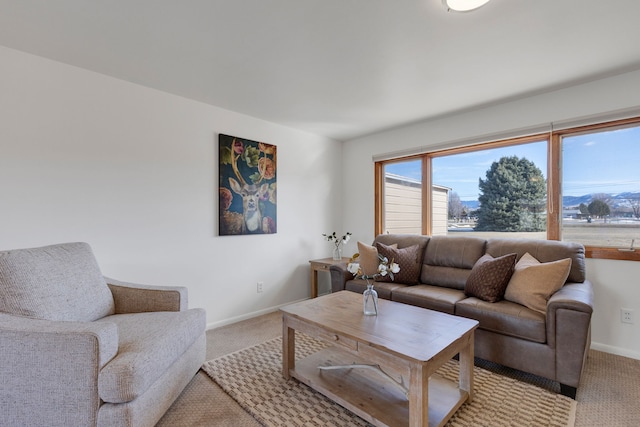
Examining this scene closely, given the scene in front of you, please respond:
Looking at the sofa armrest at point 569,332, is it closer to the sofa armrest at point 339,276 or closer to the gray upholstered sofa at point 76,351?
the sofa armrest at point 339,276

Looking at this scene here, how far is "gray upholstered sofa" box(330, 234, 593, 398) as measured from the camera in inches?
72.2

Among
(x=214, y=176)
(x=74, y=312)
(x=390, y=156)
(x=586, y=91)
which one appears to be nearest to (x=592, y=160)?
(x=586, y=91)

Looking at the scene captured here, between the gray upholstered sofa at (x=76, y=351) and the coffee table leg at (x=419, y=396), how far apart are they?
1.26 meters

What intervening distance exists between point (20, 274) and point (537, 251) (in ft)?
11.6

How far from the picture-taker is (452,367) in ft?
7.36

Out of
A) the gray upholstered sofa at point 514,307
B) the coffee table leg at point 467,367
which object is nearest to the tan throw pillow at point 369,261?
the gray upholstered sofa at point 514,307

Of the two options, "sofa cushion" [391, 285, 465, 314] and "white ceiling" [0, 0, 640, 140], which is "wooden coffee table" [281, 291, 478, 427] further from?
"white ceiling" [0, 0, 640, 140]

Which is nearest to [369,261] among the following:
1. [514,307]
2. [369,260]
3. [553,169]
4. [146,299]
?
[369,260]

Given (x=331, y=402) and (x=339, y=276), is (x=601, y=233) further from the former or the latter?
(x=331, y=402)

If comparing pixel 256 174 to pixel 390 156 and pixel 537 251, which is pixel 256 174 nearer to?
pixel 390 156

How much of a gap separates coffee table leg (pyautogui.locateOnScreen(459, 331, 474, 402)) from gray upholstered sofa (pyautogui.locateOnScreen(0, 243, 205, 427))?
1680 mm

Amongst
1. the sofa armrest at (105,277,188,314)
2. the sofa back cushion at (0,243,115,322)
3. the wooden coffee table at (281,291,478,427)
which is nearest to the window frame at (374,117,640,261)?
the wooden coffee table at (281,291,478,427)

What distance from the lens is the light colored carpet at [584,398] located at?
1.65 m

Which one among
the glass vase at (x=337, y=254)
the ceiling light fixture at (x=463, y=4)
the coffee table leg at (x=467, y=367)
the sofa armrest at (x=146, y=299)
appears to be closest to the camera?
the ceiling light fixture at (x=463, y=4)
